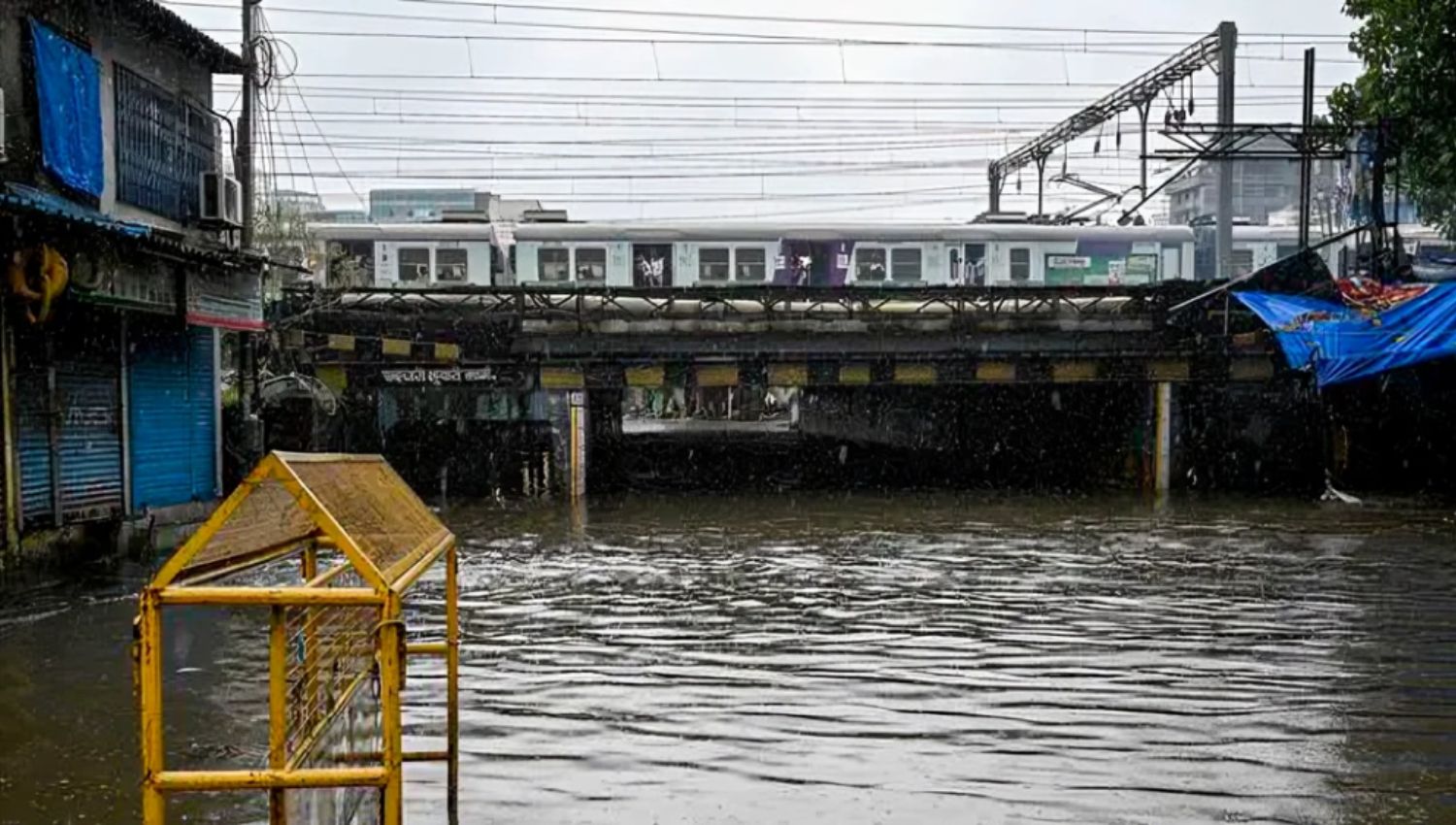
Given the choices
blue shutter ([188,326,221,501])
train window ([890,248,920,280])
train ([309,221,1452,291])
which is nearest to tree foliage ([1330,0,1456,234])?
train ([309,221,1452,291])

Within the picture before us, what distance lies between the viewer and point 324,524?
401 centimetres

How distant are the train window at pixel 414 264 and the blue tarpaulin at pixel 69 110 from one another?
42.6ft

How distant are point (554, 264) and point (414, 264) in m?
3.07

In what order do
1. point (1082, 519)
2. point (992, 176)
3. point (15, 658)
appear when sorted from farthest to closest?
point (992, 176), point (1082, 519), point (15, 658)

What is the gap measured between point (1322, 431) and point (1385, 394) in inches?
52.2

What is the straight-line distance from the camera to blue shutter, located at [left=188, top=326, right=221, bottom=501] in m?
19.3

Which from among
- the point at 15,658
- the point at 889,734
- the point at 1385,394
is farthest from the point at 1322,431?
the point at 15,658

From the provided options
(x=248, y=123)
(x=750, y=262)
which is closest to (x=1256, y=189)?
(x=750, y=262)

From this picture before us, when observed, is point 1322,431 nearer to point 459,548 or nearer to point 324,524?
point 459,548

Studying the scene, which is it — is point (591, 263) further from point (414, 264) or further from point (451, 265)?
point (414, 264)

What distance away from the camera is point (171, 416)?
61.0 ft

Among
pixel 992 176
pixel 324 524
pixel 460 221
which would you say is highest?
pixel 992 176

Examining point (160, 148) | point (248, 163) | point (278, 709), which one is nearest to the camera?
point (278, 709)

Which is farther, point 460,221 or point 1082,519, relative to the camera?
point 460,221
